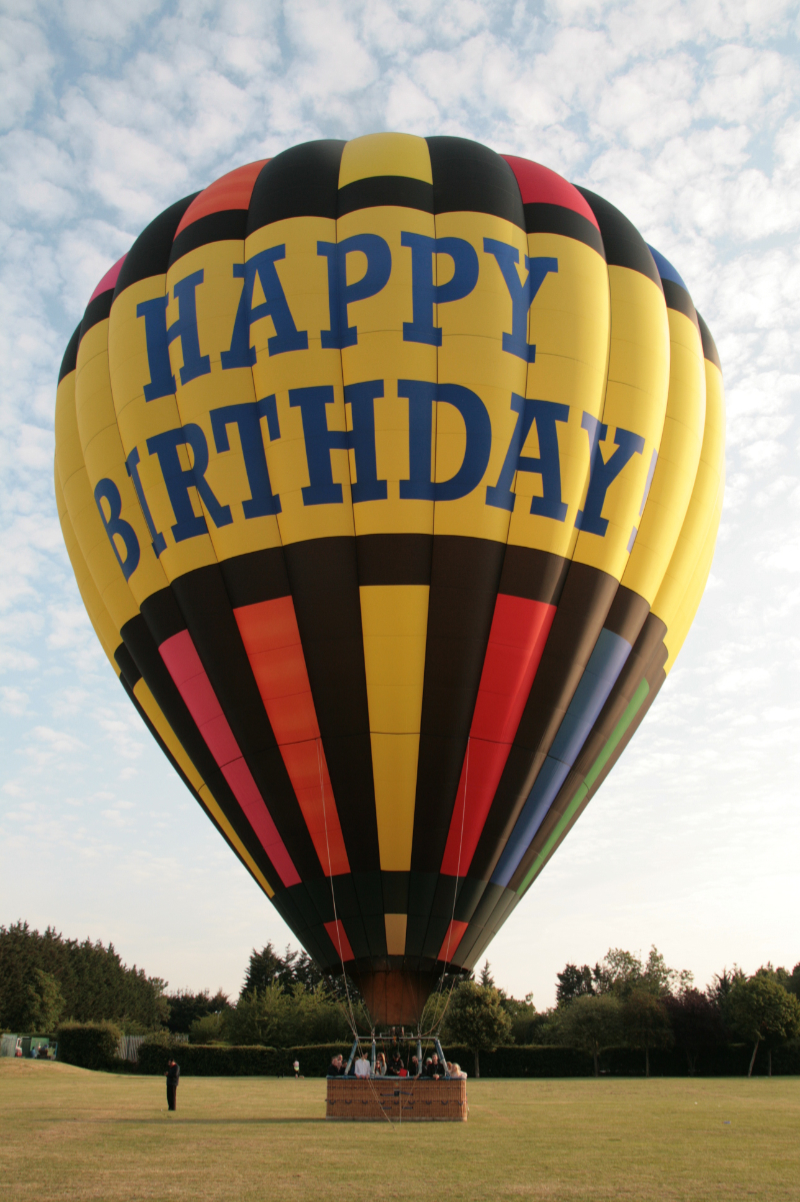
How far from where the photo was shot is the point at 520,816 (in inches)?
413

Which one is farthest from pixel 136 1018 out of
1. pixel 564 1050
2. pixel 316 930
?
pixel 316 930

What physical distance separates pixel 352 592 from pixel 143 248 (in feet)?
19.5

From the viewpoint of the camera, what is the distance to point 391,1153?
774 centimetres

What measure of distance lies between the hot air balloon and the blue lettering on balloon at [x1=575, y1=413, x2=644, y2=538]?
30 mm

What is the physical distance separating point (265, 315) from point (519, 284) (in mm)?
3010

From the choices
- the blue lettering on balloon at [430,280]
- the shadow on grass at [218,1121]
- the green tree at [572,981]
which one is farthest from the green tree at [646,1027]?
the green tree at [572,981]

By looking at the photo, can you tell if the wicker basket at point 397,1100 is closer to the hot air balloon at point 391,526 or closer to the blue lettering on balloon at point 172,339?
the hot air balloon at point 391,526

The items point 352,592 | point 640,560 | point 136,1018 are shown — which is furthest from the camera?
point 136,1018

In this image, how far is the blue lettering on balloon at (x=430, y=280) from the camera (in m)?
10.2

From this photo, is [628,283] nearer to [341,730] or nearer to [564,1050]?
[341,730]

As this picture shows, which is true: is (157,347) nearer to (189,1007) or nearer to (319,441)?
(319,441)

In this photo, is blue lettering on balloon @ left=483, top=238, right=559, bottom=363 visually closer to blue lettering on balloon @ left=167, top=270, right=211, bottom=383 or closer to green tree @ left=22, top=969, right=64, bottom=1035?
blue lettering on balloon @ left=167, top=270, right=211, bottom=383

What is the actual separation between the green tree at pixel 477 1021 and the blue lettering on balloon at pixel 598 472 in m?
24.9

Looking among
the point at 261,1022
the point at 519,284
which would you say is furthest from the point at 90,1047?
the point at 519,284
